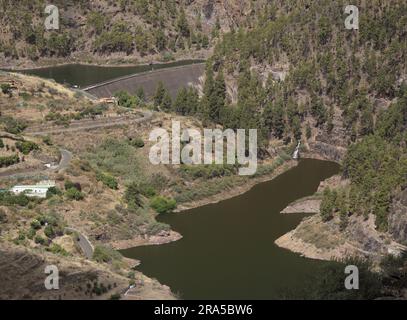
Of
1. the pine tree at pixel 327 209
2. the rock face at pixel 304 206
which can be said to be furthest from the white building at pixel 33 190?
the pine tree at pixel 327 209

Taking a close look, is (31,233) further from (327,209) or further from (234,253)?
(327,209)

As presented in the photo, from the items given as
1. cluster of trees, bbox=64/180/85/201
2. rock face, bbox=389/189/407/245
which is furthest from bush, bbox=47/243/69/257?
rock face, bbox=389/189/407/245

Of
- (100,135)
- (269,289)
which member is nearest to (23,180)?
(100,135)

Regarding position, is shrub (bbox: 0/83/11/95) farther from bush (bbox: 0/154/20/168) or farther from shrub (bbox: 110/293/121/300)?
shrub (bbox: 110/293/121/300)

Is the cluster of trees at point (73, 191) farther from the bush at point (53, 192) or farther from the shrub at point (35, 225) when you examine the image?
the shrub at point (35, 225)

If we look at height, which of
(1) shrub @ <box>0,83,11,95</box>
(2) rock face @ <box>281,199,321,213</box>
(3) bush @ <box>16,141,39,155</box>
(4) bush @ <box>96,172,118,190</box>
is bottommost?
(2) rock face @ <box>281,199,321,213</box>

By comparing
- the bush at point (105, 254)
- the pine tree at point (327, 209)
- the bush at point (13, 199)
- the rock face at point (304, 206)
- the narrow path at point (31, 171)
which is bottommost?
the rock face at point (304, 206)

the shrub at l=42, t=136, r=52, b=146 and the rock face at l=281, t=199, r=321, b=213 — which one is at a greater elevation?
the shrub at l=42, t=136, r=52, b=146
